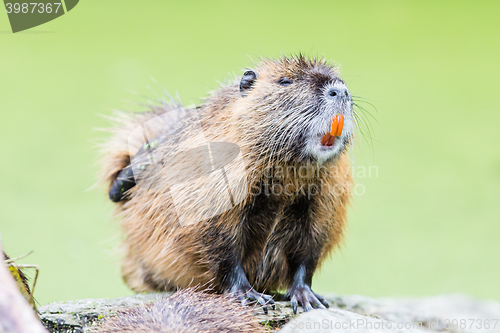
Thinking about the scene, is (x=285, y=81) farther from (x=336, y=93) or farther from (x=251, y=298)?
(x=251, y=298)

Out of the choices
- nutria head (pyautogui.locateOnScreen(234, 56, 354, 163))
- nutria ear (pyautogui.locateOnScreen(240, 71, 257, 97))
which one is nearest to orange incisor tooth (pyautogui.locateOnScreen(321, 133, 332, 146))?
nutria head (pyautogui.locateOnScreen(234, 56, 354, 163))

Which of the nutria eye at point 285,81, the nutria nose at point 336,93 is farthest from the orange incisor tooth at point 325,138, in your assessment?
the nutria eye at point 285,81

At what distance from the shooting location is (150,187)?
2062 mm

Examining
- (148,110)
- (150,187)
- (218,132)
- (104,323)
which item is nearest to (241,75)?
(218,132)

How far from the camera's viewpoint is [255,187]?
1792mm

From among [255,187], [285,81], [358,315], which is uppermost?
[285,81]

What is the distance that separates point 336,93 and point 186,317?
0.87 m

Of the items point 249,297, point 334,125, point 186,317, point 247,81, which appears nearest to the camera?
point 186,317

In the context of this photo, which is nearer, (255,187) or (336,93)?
(336,93)

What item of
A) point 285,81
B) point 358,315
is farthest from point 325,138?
point 358,315

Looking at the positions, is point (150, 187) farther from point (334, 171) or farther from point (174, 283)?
point (334, 171)

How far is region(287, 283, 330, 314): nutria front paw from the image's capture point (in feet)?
6.03

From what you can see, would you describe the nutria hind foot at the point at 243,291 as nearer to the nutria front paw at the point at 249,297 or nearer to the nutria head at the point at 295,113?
the nutria front paw at the point at 249,297

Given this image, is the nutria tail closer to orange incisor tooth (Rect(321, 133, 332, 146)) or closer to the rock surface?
the rock surface
